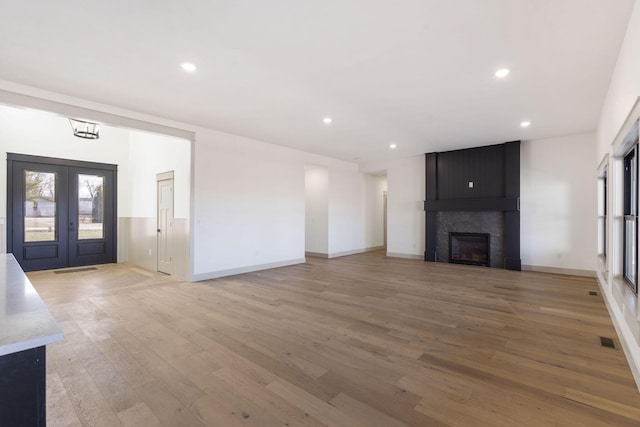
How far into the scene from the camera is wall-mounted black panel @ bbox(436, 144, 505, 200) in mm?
6902

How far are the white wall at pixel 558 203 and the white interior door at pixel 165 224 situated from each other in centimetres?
770

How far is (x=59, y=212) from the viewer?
22.2ft

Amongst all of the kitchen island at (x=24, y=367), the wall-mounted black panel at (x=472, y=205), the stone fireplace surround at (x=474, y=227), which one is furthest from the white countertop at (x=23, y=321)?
the stone fireplace surround at (x=474, y=227)

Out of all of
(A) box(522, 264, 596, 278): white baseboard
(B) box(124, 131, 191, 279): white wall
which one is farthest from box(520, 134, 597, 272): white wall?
(B) box(124, 131, 191, 279): white wall

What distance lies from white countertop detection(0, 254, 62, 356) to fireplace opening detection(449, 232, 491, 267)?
309 inches

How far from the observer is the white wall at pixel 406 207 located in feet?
27.1

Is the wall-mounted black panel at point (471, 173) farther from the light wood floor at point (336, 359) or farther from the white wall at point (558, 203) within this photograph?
the light wood floor at point (336, 359)

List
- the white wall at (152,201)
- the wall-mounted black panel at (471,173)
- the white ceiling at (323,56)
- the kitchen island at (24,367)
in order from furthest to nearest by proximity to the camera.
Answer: the wall-mounted black panel at (471,173)
the white wall at (152,201)
the white ceiling at (323,56)
the kitchen island at (24,367)

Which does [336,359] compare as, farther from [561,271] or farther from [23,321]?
[561,271]

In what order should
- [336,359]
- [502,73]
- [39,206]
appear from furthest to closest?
[39,206], [502,73], [336,359]

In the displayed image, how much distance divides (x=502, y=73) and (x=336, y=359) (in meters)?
3.61

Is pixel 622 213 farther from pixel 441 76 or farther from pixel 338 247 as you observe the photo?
pixel 338 247

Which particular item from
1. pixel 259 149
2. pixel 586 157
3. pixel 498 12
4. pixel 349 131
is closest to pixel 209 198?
pixel 259 149

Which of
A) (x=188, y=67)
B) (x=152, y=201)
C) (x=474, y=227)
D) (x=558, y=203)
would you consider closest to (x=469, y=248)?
(x=474, y=227)
